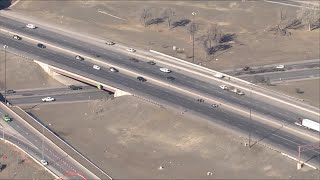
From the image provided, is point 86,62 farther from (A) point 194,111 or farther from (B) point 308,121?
(B) point 308,121

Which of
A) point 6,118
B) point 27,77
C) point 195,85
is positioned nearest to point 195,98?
point 195,85

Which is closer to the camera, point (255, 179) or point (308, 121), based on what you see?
point (255, 179)

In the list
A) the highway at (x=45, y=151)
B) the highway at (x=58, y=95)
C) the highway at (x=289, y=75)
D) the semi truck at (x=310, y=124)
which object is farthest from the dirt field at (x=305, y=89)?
the highway at (x=45, y=151)

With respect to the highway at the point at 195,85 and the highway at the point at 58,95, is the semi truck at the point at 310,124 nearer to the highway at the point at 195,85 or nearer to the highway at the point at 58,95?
the highway at the point at 195,85

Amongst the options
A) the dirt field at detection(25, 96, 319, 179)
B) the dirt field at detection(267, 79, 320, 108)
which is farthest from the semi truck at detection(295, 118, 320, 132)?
the dirt field at detection(25, 96, 319, 179)

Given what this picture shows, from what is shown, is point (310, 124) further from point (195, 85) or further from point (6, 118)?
point (6, 118)

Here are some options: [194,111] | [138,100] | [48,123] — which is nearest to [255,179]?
[194,111]

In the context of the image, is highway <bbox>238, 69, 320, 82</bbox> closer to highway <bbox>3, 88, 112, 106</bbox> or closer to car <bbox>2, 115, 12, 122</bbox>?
highway <bbox>3, 88, 112, 106</bbox>
